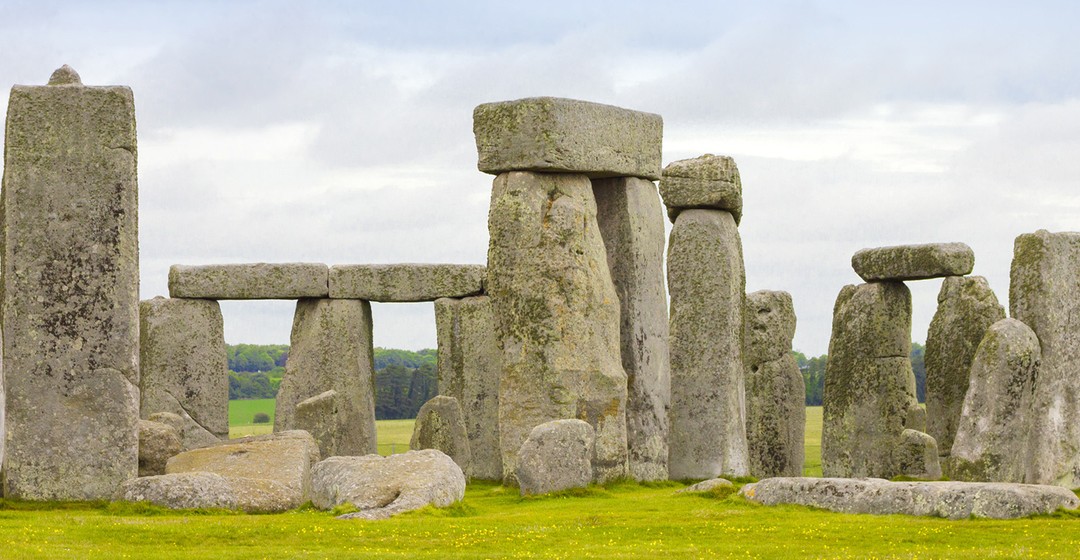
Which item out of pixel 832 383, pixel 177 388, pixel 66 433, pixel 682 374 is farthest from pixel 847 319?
pixel 66 433

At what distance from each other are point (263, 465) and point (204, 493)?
1.66m

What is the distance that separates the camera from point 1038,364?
25875 mm

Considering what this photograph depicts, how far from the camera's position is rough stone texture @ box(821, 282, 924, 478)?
108 feet

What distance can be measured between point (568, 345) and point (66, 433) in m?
6.64

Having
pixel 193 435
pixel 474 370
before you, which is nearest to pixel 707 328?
pixel 474 370

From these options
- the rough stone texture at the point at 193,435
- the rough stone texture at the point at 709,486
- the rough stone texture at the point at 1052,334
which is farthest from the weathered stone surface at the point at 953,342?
the rough stone texture at the point at 193,435

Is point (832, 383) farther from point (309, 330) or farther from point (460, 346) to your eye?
point (309, 330)

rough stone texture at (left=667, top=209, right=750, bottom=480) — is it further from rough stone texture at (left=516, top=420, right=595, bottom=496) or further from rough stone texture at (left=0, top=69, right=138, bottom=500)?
rough stone texture at (left=0, top=69, right=138, bottom=500)

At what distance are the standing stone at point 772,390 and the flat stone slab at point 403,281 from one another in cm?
505

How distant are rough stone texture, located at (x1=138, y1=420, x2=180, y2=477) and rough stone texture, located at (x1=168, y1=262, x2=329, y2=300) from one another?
37.3 feet

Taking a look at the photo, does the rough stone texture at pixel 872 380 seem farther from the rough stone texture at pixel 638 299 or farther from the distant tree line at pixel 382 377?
the distant tree line at pixel 382 377

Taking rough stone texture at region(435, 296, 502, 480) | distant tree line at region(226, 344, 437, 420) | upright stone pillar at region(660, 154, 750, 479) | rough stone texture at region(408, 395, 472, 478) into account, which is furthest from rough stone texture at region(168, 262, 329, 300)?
distant tree line at region(226, 344, 437, 420)

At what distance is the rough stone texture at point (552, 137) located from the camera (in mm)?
25891

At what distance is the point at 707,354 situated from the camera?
28578 mm
